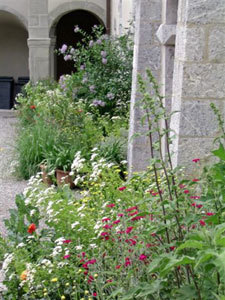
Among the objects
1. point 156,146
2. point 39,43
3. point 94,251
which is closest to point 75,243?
point 94,251

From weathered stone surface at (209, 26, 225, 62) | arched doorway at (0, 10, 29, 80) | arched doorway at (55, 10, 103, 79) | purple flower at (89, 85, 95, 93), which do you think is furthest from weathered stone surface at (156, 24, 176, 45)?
arched doorway at (0, 10, 29, 80)

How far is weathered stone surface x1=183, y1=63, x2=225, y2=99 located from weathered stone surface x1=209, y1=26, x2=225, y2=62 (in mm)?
51

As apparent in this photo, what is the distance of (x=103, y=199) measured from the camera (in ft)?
13.4

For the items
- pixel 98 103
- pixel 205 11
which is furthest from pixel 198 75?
pixel 98 103

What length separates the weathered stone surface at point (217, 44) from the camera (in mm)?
3704

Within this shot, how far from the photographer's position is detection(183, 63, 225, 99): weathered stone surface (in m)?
3.76

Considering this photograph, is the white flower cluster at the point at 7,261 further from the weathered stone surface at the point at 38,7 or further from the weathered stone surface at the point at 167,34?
the weathered stone surface at the point at 38,7

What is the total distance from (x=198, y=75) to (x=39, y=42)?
974cm

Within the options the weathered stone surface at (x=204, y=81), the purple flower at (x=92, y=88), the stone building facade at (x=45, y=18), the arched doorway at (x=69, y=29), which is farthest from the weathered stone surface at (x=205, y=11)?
the arched doorway at (x=69, y=29)

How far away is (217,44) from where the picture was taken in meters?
3.73

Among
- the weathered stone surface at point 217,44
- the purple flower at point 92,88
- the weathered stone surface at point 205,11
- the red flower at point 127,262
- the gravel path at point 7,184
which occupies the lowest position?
the gravel path at point 7,184

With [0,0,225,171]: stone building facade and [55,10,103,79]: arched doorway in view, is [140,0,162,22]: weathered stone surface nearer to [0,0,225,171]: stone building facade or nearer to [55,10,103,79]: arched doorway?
[0,0,225,171]: stone building facade

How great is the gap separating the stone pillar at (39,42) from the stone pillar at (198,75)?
947cm

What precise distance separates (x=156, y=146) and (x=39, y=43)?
11.1 meters
